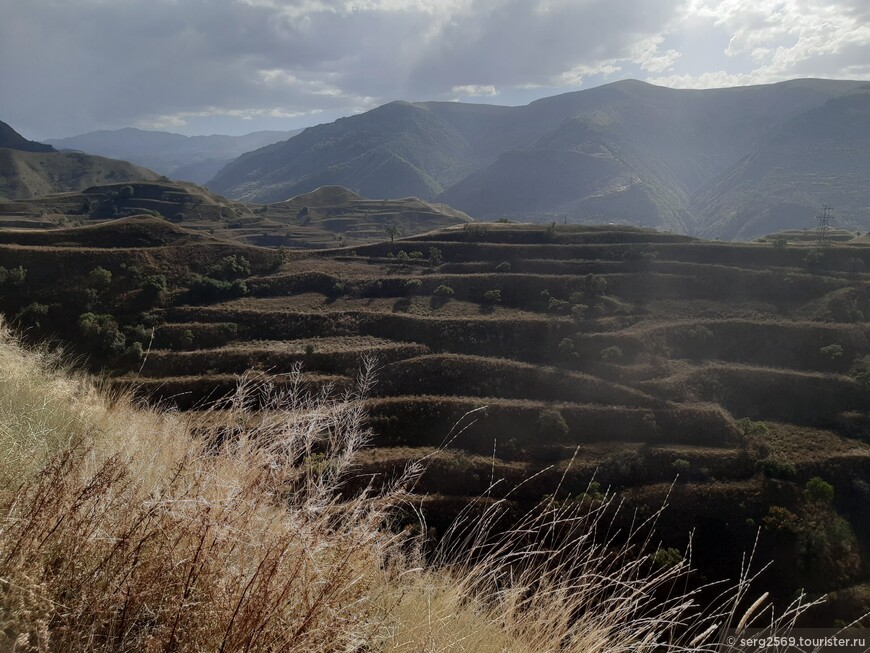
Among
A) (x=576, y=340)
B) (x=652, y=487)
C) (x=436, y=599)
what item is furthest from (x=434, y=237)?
(x=436, y=599)

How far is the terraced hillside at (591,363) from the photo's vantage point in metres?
29.3

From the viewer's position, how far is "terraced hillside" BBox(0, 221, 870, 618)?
→ 29.3 metres

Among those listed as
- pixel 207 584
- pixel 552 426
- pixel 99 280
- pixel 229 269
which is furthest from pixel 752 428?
pixel 99 280

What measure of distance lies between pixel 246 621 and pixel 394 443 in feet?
109

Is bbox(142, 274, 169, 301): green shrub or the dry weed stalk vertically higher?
bbox(142, 274, 169, 301): green shrub

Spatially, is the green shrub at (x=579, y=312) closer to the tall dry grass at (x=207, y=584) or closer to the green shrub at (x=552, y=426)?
the green shrub at (x=552, y=426)

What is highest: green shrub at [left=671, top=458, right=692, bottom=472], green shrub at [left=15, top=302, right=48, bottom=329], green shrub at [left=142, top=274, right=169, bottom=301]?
green shrub at [left=142, top=274, right=169, bottom=301]

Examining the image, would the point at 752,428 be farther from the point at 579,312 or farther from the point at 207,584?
the point at 207,584

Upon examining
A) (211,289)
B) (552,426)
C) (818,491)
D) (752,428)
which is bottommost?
(818,491)

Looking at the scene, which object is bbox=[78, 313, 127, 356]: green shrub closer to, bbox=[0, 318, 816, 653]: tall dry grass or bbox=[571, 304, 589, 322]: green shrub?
bbox=[0, 318, 816, 653]: tall dry grass

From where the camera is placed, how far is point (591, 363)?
43656 mm

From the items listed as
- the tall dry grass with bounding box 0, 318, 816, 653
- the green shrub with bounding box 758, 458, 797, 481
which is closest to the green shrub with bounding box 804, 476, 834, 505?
the green shrub with bounding box 758, 458, 797, 481

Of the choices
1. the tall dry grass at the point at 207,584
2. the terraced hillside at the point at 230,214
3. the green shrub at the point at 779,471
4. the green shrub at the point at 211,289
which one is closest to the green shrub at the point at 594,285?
the green shrub at the point at 779,471

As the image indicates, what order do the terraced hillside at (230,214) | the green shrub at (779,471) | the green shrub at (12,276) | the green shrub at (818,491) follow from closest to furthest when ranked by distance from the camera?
1. the green shrub at (818,491)
2. the green shrub at (779,471)
3. the green shrub at (12,276)
4. the terraced hillside at (230,214)
